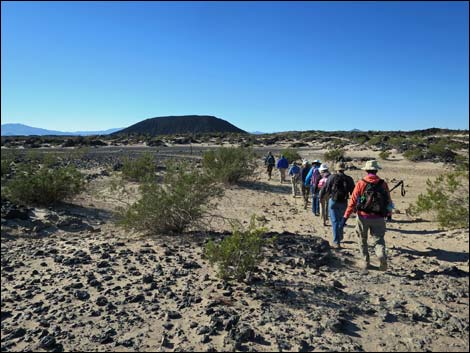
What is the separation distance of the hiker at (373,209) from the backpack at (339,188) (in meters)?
1.16

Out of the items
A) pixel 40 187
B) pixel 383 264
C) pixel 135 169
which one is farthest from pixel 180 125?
pixel 383 264

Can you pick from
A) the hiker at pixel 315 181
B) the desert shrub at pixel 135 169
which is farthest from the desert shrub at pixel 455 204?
the desert shrub at pixel 135 169

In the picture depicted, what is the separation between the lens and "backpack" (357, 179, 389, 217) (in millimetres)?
5461

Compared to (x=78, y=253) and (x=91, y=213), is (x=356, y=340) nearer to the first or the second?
(x=78, y=253)

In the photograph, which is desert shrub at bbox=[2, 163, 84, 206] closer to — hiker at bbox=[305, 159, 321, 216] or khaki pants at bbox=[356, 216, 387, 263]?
hiker at bbox=[305, 159, 321, 216]

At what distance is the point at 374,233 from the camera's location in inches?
218

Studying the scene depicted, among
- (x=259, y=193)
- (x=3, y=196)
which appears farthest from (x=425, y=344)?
(x=259, y=193)

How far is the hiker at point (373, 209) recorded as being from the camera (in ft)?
17.9

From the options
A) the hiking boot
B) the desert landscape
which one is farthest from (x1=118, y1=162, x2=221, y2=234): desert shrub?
the hiking boot

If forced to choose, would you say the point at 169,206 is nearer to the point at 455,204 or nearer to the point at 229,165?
the point at 455,204

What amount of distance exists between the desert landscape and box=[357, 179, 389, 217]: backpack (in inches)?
34.2

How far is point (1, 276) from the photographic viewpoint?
516cm

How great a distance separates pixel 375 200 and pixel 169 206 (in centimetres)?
363

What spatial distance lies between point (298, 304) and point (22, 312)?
3125 mm
